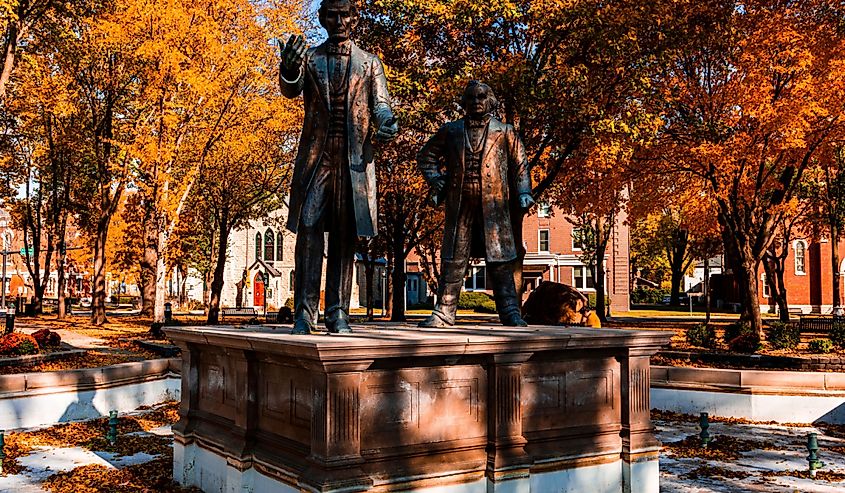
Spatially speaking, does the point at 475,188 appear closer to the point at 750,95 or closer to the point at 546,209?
the point at 750,95

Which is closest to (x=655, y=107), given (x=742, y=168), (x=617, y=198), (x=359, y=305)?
(x=742, y=168)

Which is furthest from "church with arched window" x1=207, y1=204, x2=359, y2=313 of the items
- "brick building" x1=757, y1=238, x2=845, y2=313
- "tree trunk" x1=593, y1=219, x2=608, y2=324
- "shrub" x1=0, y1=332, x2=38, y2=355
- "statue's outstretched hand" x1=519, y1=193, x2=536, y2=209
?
"statue's outstretched hand" x1=519, y1=193, x2=536, y2=209

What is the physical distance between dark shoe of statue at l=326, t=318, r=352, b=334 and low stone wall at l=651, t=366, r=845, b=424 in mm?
9353

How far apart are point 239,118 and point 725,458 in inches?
807

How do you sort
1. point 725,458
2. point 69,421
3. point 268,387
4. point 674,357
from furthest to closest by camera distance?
1. point 674,357
2. point 69,421
3. point 725,458
4. point 268,387

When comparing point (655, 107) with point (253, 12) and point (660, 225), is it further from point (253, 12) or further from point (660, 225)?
Answer: point (660, 225)

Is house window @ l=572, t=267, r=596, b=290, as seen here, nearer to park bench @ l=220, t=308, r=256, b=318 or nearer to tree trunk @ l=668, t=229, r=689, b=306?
tree trunk @ l=668, t=229, r=689, b=306

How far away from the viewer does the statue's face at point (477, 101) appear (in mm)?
8992

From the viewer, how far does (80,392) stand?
1435cm

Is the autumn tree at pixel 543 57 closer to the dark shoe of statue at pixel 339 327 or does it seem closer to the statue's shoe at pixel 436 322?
the statue's shoe at pixel 436 322

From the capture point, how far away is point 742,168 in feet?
69.4

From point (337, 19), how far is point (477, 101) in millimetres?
1947

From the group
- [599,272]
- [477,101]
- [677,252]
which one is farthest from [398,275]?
Result: [677,252]

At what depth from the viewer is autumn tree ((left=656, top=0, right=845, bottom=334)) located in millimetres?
19172
